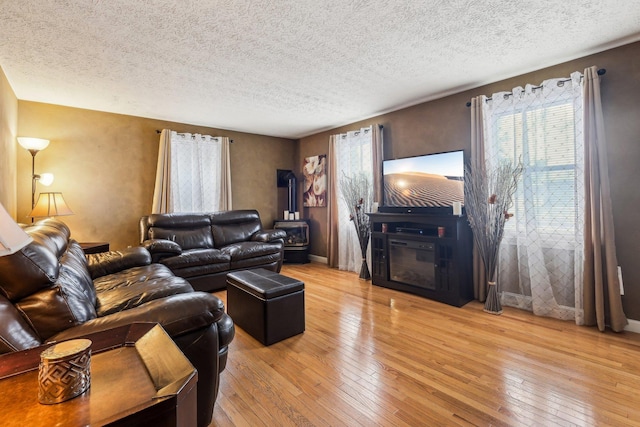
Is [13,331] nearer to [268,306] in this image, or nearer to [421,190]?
Result: [268,306]

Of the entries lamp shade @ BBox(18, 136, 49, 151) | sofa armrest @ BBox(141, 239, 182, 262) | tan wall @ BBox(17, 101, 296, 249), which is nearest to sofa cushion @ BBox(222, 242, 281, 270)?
sofa armrest @ BBox(141, 239, 182, 262)

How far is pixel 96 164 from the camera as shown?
166 inches

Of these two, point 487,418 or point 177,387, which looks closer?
point 177,387

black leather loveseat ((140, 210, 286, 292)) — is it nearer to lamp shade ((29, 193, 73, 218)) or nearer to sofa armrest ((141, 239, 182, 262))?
sofa armrest ((141, 239, 182, 262))

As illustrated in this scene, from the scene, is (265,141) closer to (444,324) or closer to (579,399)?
(444,324)

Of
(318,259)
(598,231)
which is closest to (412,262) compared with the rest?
(598,231)

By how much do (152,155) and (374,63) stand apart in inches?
143

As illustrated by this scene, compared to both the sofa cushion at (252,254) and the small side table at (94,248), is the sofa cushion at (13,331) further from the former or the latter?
the sofa cushion at (252,254)

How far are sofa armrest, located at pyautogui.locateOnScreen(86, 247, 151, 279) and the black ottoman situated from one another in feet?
3.53

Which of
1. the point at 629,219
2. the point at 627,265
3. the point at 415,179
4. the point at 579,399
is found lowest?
the point at 579,399

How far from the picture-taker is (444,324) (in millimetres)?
2793

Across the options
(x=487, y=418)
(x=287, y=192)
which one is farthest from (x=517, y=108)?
(x=287, y=192)

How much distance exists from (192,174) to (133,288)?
3055mm

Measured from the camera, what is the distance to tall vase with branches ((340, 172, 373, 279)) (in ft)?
14.6
